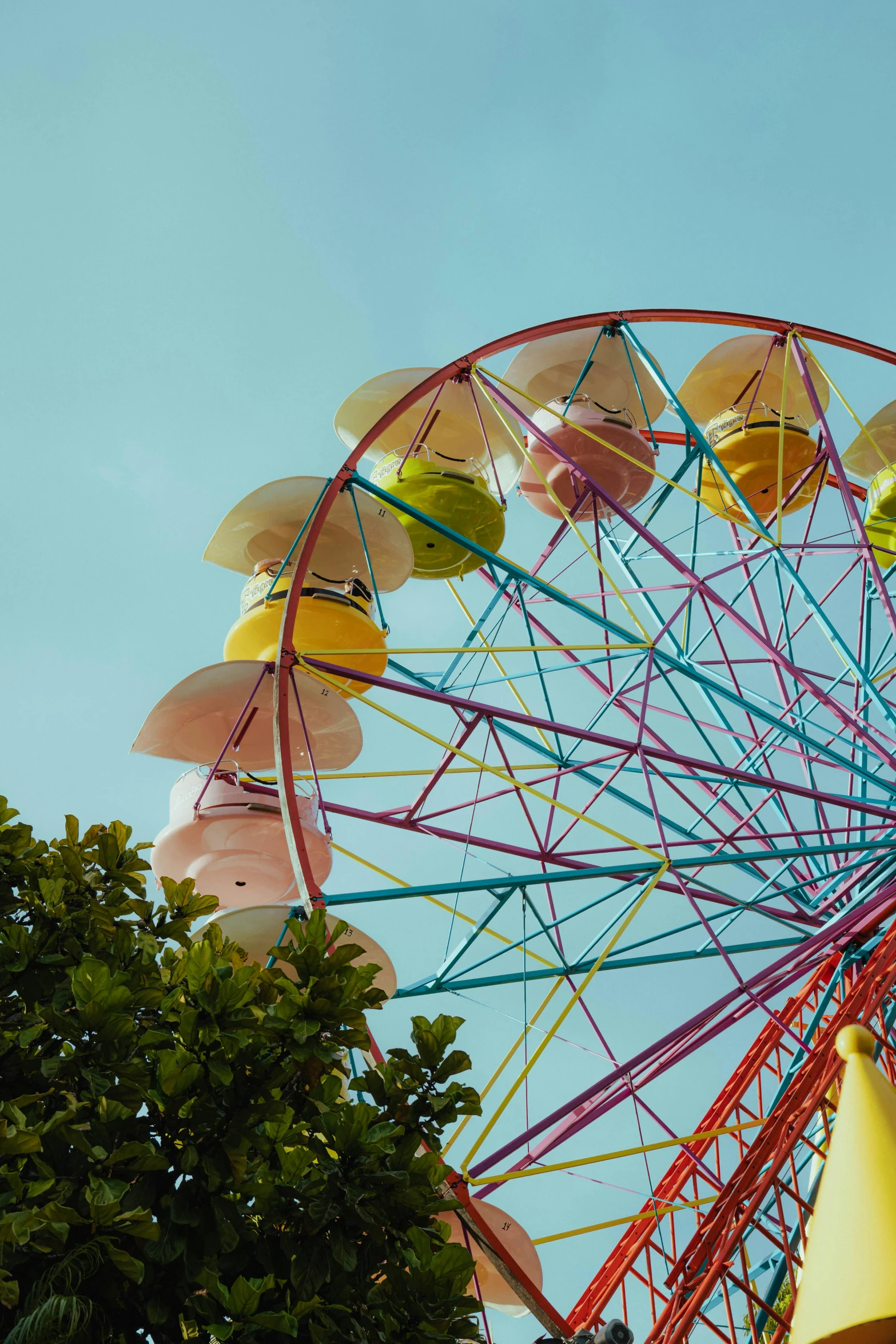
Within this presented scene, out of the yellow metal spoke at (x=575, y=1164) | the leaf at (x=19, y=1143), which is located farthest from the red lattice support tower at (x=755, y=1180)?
the leaf at (x=19, y=1143)

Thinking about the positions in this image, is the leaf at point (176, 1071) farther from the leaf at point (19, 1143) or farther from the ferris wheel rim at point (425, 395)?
the ferris wheel rim at point (425, 395)

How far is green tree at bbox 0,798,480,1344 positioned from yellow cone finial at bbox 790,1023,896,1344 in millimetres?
2269

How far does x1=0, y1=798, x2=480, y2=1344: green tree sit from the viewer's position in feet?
16.9

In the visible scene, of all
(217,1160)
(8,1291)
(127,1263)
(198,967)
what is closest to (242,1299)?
(127,1263)

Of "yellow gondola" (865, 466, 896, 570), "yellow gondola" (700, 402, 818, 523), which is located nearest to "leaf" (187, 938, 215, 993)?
"yellow gondola" (700, 402, 818, 523)

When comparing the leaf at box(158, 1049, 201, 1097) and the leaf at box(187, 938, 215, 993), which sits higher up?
the leaf at box(187, 938, 215, 993)

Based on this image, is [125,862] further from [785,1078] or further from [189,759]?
[785,1078]

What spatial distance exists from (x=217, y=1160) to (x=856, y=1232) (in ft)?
9.80

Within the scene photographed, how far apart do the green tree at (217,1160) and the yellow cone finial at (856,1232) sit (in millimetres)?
2269

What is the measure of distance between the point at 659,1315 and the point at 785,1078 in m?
3.07

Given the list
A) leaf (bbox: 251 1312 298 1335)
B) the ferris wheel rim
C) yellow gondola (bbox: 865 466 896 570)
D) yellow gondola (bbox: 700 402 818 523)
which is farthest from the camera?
yellow gondola (bbox: 865 466 896 570)

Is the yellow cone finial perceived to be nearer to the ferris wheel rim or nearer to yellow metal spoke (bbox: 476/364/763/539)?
the ferris wheel rim

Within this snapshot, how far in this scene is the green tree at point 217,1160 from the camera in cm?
515

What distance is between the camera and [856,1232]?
3.73m
